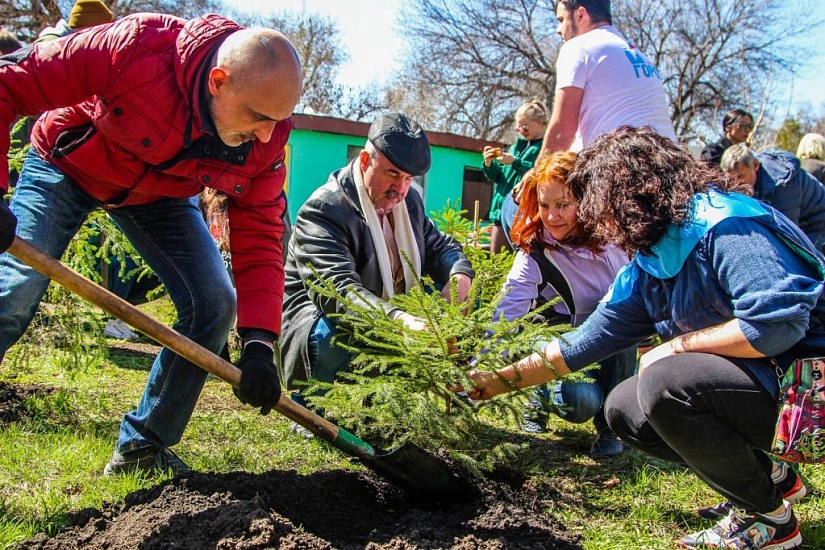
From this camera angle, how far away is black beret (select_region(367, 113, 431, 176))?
358cm

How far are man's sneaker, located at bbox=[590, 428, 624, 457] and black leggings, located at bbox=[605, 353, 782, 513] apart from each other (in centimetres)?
115

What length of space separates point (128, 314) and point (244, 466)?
1040 mm

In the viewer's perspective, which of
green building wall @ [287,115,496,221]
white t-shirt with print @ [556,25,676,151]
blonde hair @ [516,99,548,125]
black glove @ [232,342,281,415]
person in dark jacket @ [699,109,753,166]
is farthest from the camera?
green building wall @ [287,115,496,221]

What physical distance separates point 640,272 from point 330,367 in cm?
160

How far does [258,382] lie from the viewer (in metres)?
2.64

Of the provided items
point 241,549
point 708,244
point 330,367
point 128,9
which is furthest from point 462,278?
point 128,9

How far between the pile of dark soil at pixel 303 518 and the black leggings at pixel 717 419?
1.71ft

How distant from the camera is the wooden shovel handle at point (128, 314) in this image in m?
2.43

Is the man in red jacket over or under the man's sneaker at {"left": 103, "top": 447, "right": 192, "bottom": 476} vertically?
over

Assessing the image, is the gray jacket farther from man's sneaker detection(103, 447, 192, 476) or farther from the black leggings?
the black leggings

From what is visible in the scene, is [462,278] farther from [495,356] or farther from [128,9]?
[128,9]

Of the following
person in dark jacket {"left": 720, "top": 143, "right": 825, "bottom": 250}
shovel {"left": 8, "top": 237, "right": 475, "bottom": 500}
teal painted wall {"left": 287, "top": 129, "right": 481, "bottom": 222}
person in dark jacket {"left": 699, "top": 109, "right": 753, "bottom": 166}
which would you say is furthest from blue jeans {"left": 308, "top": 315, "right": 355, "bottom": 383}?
teal painted wall {"left": 287, "top": 129, "right": 481, "bottom": 222}

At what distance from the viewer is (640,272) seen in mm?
2688

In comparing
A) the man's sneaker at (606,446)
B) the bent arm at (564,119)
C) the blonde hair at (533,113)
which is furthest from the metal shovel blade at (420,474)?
the blonde hair at (533,113)
